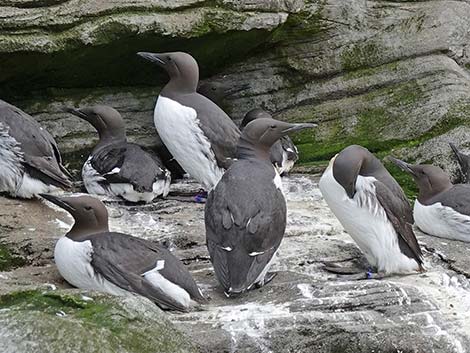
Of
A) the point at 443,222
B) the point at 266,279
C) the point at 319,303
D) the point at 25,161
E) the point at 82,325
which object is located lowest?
the point at 443,222

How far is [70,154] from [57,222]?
212cm

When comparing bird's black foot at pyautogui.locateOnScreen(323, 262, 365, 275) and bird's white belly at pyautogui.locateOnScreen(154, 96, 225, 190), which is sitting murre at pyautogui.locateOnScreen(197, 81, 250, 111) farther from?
bird's black foot at pyautogui.locateOnScreen(323, 262, 365, 275)

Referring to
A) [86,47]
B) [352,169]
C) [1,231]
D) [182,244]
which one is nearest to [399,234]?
[352,169]

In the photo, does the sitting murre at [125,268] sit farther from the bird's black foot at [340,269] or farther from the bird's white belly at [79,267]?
the bird's black foot at [340,269]

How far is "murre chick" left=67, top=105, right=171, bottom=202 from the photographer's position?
818 centimetres

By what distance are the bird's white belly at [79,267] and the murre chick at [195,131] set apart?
208 cm

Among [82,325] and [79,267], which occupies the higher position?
[82,325]

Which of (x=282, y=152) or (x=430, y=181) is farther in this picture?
(x=282, y=152)

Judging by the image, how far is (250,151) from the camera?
23.5 ft

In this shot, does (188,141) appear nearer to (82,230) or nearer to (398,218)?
(82,230)

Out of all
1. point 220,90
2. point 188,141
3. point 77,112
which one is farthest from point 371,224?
point 220,90

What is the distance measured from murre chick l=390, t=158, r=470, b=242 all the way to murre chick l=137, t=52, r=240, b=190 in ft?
4.75

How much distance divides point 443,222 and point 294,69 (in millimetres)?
2774

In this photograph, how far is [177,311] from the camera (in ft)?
19.7
